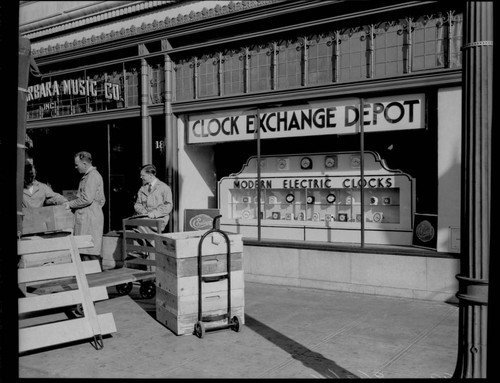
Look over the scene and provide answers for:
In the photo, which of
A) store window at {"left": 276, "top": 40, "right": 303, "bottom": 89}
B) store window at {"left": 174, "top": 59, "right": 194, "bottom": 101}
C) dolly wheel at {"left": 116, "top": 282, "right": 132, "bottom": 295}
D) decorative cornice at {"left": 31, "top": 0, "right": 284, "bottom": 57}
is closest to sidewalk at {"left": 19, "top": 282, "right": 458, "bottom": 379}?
dolly wheel at {"left": 116, "top": 282, "right": 132, "bottom": 295}

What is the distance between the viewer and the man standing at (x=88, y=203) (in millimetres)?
8016

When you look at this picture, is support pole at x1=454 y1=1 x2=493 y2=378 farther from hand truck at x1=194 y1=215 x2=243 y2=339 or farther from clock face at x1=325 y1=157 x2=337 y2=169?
clock face at x1=325 y1=157 x2=337 y2=169

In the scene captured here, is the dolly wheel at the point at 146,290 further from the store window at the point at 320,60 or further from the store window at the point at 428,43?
the store window at the point at 428,43

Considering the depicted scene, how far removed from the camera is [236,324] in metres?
6.03

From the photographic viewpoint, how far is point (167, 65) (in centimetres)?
998

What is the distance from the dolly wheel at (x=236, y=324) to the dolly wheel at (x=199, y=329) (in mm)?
413

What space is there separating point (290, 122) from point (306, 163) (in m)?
0.84

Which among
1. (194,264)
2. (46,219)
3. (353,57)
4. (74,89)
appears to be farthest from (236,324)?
(74,89)

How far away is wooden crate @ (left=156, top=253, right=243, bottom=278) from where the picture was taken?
5832 mm

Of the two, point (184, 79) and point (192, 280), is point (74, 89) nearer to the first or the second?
point (184, 79)

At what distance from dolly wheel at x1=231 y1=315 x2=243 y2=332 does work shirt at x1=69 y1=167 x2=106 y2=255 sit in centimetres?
308

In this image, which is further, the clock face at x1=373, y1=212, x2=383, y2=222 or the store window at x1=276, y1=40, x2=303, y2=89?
the store window at x1=276, y1=40, x2=303, y2=89

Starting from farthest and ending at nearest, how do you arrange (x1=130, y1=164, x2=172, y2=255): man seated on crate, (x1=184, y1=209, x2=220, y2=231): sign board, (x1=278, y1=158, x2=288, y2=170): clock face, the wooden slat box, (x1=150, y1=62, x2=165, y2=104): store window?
(x1=150, y1=62, x2=165, y2=104): store window → (x1=184, y1=209, x2=220, y2=231): sign board → (x1=278, y1=158, x2=288, y2=170): clock face → (x1=130, y1=164, x2=172, y2=255): man seated on crate → the wooden slat box
